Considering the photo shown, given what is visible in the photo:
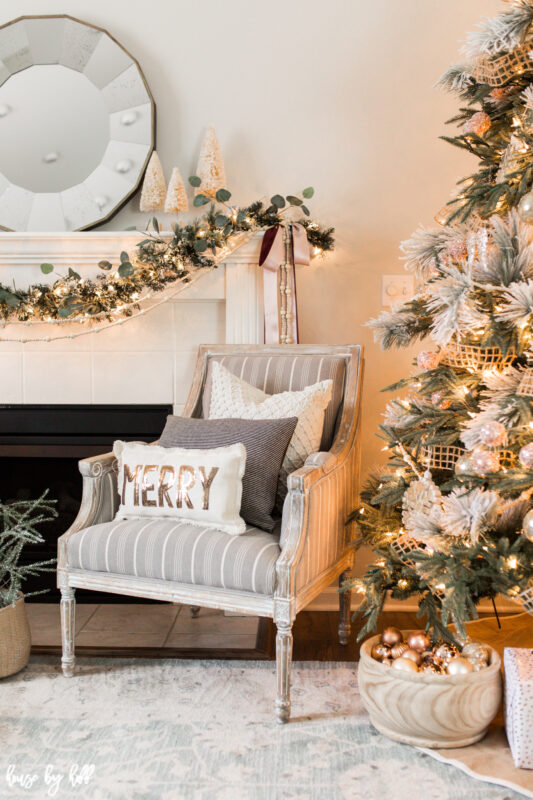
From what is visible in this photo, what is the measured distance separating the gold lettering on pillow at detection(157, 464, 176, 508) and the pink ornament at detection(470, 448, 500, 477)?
827mm

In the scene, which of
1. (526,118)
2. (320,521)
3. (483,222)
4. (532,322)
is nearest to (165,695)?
(320,521)

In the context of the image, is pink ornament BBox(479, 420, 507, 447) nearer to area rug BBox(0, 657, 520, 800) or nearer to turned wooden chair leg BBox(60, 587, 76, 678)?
area rug BBox(0, 657, 520, 800)

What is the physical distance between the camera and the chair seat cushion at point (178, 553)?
71.6 inches

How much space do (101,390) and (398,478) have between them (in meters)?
1.32

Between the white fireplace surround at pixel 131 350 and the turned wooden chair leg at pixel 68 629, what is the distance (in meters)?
0.90

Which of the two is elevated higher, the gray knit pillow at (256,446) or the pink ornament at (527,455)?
the pink ornament at (527,455)

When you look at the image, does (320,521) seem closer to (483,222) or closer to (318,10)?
(483,222)

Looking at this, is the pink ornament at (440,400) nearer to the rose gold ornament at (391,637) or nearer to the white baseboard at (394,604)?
the rose gold ornament at (391,637)

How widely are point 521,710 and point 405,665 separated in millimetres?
274

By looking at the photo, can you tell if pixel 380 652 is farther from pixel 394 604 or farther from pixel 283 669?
pixel 394 604

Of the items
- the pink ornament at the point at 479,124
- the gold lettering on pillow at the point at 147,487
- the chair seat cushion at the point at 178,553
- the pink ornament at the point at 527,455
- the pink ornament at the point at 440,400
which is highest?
the pink ornament at the point at 479,124

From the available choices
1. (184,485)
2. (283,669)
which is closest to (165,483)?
(184,485)

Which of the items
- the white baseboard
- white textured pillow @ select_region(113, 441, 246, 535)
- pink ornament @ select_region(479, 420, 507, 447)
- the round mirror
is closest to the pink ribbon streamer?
the round mirror

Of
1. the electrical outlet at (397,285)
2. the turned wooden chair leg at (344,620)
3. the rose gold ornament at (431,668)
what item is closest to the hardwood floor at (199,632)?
the turned wooden chair leg at (344,620)
